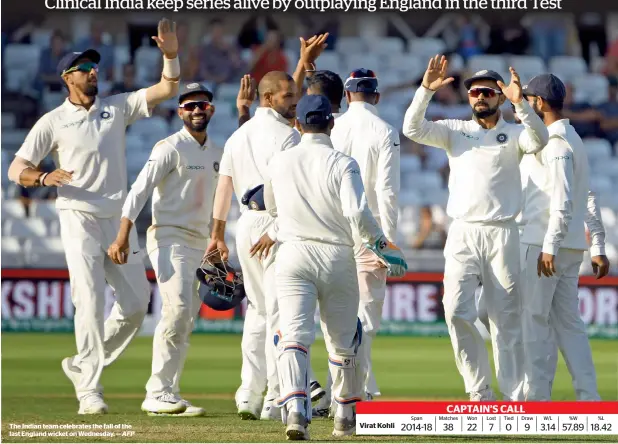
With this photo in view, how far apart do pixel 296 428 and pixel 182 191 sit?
7.63 feet

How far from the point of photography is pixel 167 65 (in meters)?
8.38

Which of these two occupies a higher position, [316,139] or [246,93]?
[246,93]

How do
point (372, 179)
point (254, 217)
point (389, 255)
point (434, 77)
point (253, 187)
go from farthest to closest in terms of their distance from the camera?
1. point (372, 179)
2. point (254, 217)
3. point (253, 187)
4. point (434, 77)
5. point (389, 255)

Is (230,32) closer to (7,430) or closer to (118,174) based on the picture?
(118,174)

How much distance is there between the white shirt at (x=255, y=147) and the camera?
311 inches

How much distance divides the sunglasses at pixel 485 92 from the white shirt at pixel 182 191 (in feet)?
5.70

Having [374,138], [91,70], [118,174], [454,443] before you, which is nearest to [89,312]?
[118,174]

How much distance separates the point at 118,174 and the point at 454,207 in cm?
223

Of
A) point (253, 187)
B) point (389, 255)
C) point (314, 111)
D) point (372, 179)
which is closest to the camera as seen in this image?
point (389, 255)

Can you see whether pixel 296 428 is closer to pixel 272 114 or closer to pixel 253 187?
pixel 253 187

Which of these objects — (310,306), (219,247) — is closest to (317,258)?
(310,306)

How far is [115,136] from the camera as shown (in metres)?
8.53

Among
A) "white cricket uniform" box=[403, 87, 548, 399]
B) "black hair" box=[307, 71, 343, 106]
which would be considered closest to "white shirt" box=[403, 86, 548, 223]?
"white cricket uniform" box=[403, 87, 548, 399]

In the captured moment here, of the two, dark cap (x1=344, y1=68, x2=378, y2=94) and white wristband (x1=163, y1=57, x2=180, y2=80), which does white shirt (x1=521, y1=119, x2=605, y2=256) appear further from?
white wristband (x1=163, y1=57, x2=180, y2=80)
